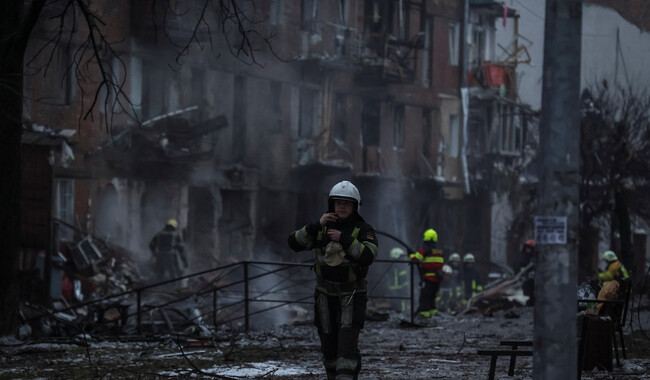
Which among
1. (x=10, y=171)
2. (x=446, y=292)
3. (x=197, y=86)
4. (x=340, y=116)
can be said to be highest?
(x=197, y=86)

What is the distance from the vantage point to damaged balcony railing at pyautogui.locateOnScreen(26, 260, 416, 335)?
1691cm

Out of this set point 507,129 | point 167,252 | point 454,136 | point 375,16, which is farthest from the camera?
point 507,129

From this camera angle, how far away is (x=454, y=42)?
48750 mm

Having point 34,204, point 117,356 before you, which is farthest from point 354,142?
point 117,356

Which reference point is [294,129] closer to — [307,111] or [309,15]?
[307,111]

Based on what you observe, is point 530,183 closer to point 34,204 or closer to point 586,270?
point 586,270

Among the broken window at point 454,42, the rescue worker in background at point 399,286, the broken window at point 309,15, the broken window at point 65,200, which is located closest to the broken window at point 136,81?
the broken window at point 65,200

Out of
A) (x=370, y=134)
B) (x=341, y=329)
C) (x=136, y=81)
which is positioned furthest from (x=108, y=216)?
(x=341, y=329)

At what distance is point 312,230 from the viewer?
9312 millimetres

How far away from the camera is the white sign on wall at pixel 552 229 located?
20.9 ft

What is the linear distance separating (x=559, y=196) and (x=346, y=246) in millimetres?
2946

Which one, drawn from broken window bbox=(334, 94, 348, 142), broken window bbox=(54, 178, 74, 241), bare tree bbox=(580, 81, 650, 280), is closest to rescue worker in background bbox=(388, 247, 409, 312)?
bare tree bbox=(580, 81, 650, 280)

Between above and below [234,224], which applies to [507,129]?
above

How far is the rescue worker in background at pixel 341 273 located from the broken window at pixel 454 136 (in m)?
39.6
